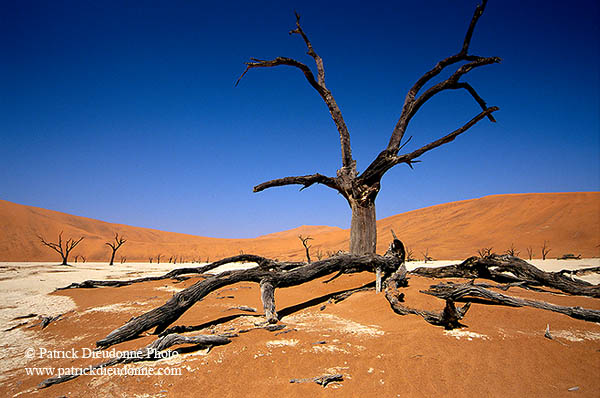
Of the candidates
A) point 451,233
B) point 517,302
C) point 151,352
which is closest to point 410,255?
point 451,233

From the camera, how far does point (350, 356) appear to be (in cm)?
305

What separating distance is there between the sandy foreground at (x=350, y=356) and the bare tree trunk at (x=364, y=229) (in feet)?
6.58

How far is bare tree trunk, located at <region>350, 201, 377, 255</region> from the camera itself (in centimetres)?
692

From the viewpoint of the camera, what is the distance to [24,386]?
279 centimetres

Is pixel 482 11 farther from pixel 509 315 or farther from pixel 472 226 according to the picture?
pixel 472 226

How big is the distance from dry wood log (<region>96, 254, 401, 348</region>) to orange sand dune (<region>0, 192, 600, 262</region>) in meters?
24.5

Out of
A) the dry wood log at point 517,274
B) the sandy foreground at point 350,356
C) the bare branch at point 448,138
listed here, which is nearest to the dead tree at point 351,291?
the dry wood log at point 517,274

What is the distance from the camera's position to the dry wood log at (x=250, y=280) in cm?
359

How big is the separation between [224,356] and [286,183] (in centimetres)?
404

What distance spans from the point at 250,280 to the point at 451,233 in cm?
3702

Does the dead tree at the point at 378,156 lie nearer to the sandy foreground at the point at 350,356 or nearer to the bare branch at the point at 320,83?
the bare branch at the point at 320,83

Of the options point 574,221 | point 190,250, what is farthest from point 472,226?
point 190,250

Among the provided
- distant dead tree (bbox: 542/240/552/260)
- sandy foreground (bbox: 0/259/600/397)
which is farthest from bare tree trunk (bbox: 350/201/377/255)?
distant dead tree (bbox: 542/240/552/260)

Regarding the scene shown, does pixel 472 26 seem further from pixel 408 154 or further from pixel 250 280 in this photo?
pixel 250 280
